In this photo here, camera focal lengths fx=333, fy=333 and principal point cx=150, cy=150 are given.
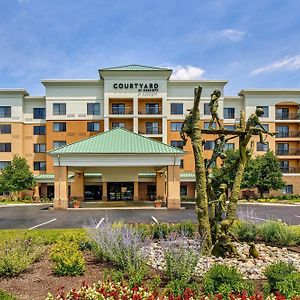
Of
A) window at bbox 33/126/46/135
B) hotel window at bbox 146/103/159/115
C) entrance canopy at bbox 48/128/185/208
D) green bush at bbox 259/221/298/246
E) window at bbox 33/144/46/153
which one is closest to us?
green bush at bbox 259/221/298/246

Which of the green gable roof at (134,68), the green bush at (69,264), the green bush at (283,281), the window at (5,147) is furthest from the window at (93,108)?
the green bush at (283,281)

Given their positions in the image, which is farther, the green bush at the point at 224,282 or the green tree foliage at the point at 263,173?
the green tree foliage at the point at 263,173

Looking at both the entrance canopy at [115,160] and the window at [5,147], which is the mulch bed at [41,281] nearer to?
the entrance canopy at [115,160]

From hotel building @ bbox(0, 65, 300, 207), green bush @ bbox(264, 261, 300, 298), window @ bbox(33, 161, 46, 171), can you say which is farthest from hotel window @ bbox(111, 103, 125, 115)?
green bush @ bbox(264, 261, 300, 298)

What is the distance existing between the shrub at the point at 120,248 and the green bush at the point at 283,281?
9.46 ft

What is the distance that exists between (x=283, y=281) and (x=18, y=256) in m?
6.56

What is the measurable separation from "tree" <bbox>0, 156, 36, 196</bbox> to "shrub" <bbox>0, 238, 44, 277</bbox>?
31704 millimetres

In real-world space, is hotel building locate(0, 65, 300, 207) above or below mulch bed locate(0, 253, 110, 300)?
above

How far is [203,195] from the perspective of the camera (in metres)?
9.62

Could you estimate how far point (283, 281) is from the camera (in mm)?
6688

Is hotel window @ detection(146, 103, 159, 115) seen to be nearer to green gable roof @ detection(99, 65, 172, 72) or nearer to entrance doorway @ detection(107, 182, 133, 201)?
green gable roof @ detection(99, 65, 172, 72)

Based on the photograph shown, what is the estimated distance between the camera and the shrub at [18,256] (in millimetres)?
8320

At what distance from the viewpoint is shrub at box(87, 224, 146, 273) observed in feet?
26.9

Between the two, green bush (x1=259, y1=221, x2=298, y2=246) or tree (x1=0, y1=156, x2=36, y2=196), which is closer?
green bush (x1=259, y1=221, x2=298, y2=246)
